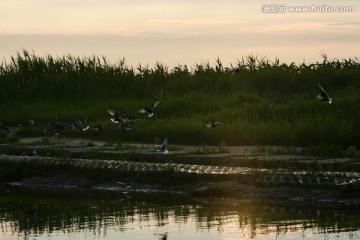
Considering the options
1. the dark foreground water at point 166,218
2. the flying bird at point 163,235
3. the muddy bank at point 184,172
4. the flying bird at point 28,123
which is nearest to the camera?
the flying bird at point 163,235

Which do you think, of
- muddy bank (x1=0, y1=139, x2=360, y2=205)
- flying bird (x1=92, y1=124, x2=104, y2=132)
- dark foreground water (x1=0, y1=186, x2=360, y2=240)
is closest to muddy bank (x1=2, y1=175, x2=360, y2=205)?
muddy bank (x1=0, y1=139, x2=360, y2=205)

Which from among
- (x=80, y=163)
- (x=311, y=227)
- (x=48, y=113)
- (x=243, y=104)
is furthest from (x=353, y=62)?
(x=311, y=227)

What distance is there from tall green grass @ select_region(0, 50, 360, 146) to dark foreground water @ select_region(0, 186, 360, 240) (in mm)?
4561

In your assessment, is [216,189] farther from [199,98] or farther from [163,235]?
[199,98]

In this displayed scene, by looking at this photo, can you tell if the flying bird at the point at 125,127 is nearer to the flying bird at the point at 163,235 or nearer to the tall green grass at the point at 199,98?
the tall green grass at the point at 199,98

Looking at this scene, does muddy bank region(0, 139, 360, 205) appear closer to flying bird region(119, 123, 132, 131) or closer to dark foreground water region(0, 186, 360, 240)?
dark foreground water region(0, 186, 360, 240)

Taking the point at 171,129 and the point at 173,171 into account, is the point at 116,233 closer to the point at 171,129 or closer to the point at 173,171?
the point at 173,171

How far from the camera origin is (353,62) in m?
28.4

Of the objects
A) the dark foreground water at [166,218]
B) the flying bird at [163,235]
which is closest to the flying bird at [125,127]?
the dark foreground water at [166,218]

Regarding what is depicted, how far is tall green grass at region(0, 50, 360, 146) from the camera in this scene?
819 inches

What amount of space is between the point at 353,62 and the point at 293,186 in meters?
13.1

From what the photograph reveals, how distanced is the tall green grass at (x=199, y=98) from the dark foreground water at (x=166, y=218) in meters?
4.56

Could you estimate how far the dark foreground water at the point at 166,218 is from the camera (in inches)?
502

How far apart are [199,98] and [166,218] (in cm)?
1168
